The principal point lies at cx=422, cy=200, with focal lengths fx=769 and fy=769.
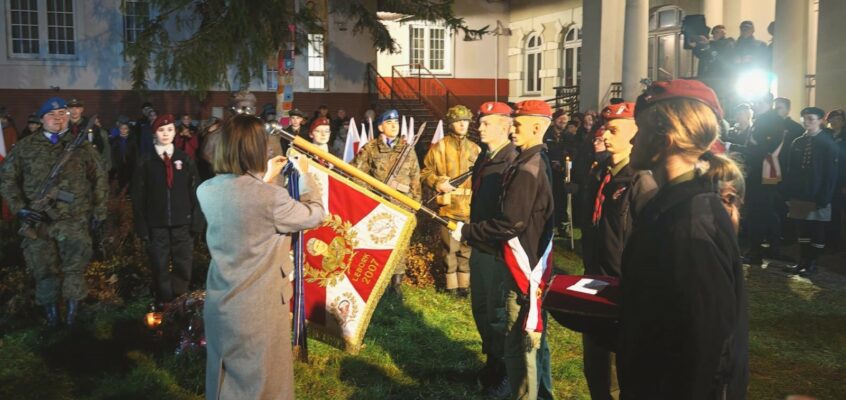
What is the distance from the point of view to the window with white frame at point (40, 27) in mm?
21609

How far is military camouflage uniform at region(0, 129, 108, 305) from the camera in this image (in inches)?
284

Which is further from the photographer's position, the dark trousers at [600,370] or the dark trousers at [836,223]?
the dark trousers at [836,223]

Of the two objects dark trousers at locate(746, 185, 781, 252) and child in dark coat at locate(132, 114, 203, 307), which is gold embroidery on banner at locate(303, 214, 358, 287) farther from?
dark trousers at locate(746, 185, 781, 252)

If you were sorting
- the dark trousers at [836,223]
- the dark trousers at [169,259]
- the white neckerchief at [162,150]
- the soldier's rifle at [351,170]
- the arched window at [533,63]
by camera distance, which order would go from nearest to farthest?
the soldier's rifle at [351,170], the white neckerchief at [162,150], the dark trousers at [169,259], the dark trousers at [836,223], the arched window at [533,63]

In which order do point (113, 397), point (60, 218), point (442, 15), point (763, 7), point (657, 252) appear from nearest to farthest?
1. point (657, 252)
2. point (113, 397)
3. point (60, 218)
4. point (442, 15)
5. point (763, 7)

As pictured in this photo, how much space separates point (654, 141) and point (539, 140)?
2414 mm

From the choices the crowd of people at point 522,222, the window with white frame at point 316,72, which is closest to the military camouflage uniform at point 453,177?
the crowd of people at point 522,222

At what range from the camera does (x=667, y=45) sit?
2480cm

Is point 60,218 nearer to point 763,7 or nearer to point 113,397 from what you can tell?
point 113,397

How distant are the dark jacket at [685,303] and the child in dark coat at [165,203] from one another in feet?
20.3

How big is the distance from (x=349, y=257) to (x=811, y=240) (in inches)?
282

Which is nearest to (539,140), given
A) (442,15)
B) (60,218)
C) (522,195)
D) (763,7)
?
(522,195)

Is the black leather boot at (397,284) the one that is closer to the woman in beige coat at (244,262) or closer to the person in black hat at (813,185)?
the woman in beige coat at (244,262)

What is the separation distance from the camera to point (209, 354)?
13.7 ft
